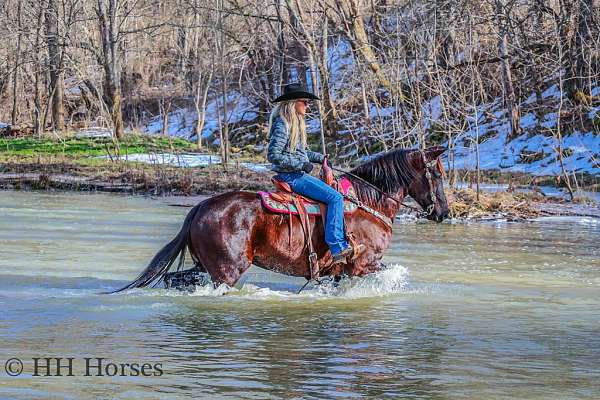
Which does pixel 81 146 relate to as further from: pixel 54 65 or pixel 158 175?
pixel 158 175

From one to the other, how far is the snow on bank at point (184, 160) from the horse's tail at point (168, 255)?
16.6 meters

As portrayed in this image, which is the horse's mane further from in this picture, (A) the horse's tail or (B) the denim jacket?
(A) the horse's tail

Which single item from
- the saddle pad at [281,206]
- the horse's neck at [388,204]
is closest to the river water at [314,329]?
the horse's neck at [388,204]

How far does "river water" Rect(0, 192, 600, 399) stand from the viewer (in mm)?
6309

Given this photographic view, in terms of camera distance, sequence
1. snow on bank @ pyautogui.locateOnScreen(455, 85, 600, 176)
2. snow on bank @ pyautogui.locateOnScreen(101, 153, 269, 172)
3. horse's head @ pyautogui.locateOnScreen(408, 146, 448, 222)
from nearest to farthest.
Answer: horse's head @ pyautogui.locateOnScreen(408, 146, 448, 222)
snow on bank @ pyautogui.locateOnScreen(455, 85, 600, 176)
snow on bank @ pyautogui.locateOnScreen(101, 153, 269, 172)

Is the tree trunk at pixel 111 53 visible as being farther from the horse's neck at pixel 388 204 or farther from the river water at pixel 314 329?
the horse's neck at pixel 388 204

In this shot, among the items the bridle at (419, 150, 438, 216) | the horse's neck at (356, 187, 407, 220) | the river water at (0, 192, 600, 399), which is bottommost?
the river water at (0, 192, 600, 399)

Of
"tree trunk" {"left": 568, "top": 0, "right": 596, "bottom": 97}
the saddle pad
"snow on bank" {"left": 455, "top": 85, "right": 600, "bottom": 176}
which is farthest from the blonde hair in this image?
"tree trunk" {"left": 568, "top": 0, "right": 596, "bottom": 97}

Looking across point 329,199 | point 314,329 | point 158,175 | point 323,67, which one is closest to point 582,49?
point 323,67

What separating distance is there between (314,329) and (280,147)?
1934mm

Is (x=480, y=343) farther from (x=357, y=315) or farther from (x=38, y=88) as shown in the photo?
(x=38, y=88)

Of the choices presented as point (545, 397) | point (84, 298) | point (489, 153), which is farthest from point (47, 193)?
point (545, 397)

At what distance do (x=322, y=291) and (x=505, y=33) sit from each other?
1695 cm

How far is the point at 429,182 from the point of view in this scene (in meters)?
10.3
